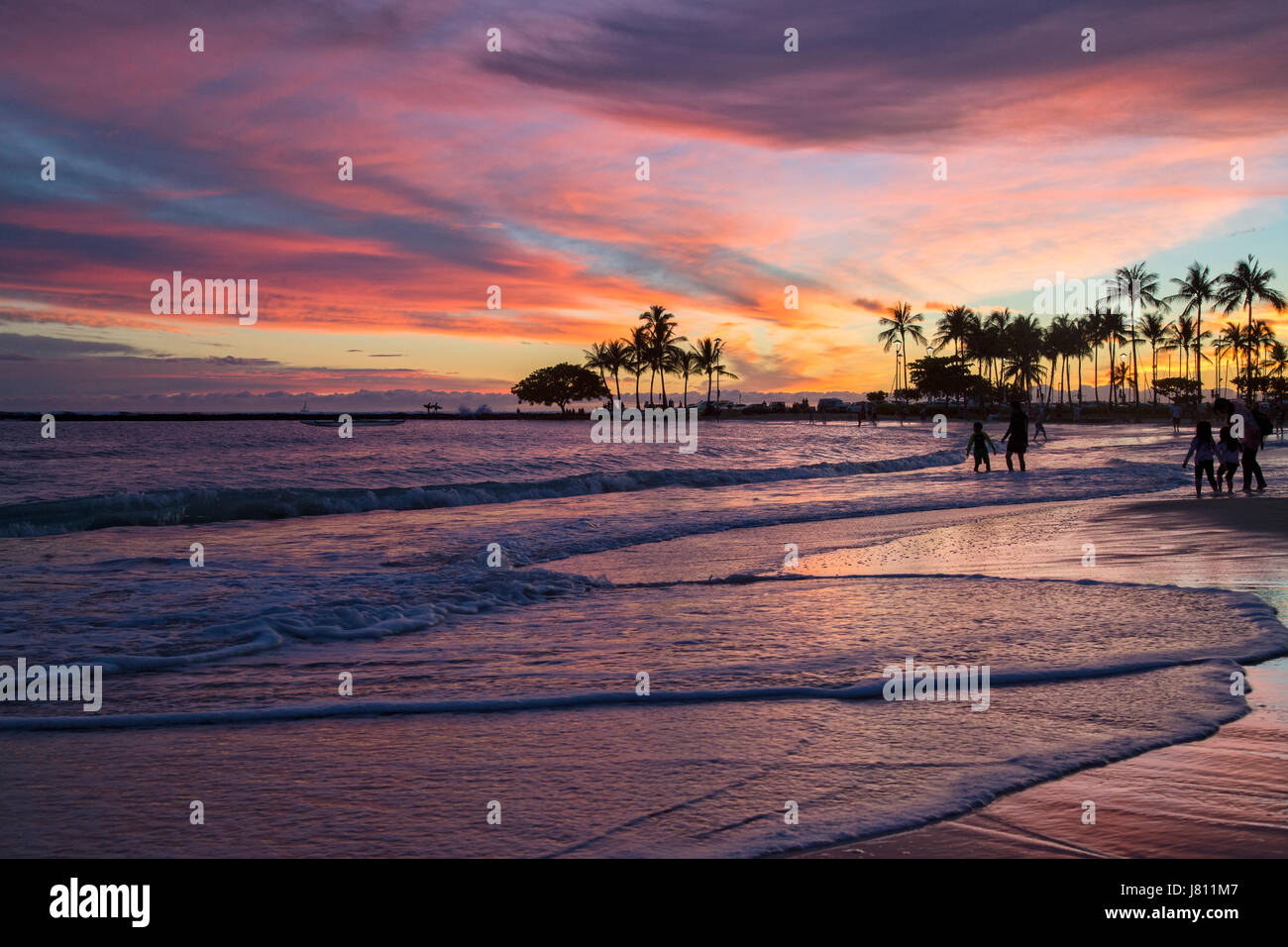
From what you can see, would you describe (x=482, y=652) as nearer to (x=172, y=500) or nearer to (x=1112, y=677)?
(x=1112, y=677)

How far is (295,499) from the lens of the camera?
20297 mm

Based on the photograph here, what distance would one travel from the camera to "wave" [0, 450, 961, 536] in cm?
1725

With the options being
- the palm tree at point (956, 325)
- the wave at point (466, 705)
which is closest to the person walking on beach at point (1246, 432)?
the wave at point (466, 705)

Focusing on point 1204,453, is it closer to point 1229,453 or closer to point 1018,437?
point 1229,453

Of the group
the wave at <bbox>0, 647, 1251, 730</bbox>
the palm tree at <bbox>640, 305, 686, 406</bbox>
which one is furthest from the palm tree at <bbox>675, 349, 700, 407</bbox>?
the wave at <bbox>0, 647, 1251, 730</bbox>

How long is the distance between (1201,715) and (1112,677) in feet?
2.56

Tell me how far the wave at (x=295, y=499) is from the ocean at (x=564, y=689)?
15.5 feet

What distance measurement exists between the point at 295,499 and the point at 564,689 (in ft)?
55.6

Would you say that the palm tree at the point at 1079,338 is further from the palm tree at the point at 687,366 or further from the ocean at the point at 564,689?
the ocean at the point at 564,689

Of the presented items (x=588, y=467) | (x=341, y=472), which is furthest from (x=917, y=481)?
(x=341, y=472)

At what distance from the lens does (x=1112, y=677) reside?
5078mm

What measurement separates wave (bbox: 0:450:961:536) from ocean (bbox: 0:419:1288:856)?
473 centimetres

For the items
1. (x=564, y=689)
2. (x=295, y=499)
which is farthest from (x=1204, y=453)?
(x=295, y=499)

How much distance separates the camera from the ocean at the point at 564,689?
3295 mm
